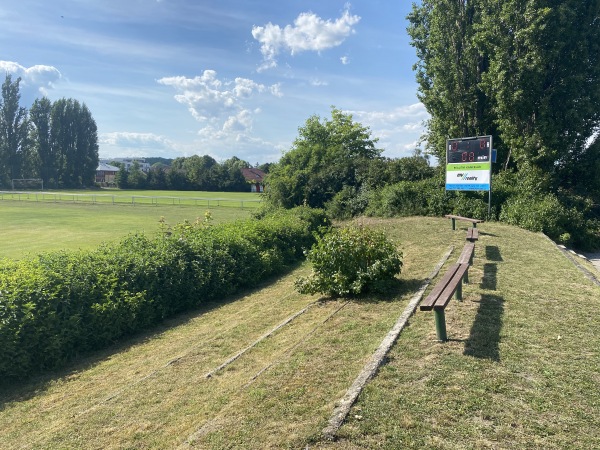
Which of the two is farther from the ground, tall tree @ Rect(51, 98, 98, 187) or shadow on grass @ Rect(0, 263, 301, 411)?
tall tree @ Rect(51, 98, 98, 187)

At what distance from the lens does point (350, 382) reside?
3.88 m

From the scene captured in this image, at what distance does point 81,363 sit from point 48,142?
8656 cm

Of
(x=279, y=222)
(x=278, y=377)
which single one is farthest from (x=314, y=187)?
(x=278, y=377)

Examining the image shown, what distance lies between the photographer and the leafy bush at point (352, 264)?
6922mm

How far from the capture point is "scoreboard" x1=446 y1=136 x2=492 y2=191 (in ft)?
48.9

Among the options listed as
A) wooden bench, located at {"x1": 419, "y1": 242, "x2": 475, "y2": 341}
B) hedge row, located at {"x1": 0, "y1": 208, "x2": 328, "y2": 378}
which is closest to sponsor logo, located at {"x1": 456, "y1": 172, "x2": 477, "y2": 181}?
hedge row, located at {"x1": 0, "y1": 208, "x2": 328, "y2": 378}

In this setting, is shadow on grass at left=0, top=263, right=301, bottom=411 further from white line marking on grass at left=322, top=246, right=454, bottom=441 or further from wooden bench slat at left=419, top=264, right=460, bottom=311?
wooden bench slat at left=419, top=264, right=460, bottom=311

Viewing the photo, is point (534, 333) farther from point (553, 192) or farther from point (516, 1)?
point (516, 1)

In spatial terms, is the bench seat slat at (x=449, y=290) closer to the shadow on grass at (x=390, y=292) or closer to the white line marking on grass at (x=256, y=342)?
the shadow on grass at (x=390, y=292)

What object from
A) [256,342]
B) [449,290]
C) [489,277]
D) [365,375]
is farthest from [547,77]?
[365,375]

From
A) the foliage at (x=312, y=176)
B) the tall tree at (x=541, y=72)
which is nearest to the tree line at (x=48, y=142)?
the foliage at (x=312, y=176)

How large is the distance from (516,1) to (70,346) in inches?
700

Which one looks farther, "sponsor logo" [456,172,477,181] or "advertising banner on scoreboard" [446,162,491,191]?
"sponsor logo" [456,172,477,181]

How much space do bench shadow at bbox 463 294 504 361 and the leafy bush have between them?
157 centimetres
